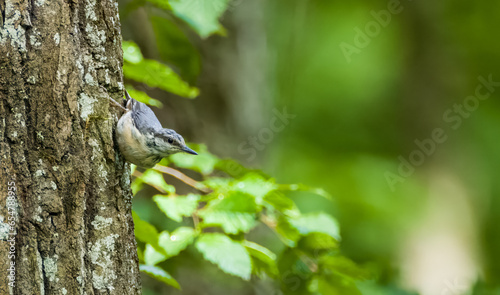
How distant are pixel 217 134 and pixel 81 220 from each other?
5.90 feet

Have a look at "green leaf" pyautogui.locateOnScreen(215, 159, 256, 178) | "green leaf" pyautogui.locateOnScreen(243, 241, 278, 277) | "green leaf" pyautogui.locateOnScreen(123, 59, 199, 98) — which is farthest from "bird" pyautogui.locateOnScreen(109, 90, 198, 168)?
"green leaf" pyautogui.locateOnScreen(243, 241, 278, 277)

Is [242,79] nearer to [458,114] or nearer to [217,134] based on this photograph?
[217,134]

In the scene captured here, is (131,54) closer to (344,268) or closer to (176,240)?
(176,240)

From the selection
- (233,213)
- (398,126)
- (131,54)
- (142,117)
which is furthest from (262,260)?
(398,126)

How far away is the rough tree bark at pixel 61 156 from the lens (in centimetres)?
138

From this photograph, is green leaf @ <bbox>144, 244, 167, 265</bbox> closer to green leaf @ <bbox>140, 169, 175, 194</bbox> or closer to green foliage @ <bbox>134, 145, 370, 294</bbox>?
green foliage @ <bbox>134, 145, 370, 294</bbox>

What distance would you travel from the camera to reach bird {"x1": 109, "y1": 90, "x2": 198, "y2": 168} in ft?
5.37

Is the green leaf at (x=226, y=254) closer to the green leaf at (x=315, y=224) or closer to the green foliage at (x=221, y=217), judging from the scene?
the green foliage at (x=221, y=217)

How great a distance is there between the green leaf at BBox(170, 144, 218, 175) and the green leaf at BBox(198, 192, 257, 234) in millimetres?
293

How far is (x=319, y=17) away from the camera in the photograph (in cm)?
644

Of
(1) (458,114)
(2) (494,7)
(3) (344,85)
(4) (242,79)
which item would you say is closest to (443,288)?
(1) (458,114)

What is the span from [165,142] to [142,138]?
6.0 inches

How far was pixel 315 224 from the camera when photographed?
87.5 inches

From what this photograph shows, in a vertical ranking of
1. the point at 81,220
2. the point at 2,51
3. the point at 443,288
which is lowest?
the point at 81,220
